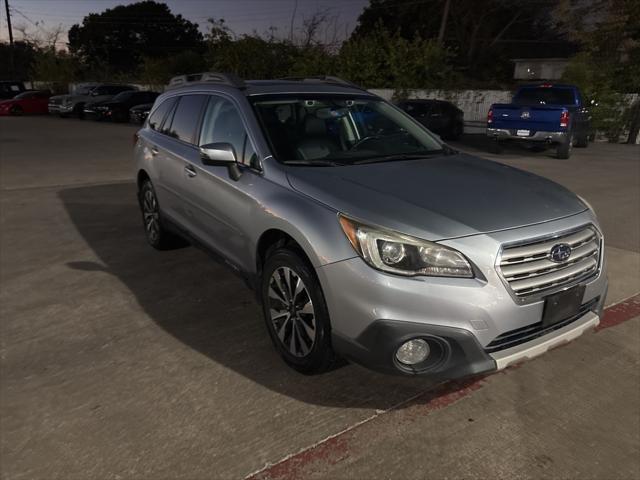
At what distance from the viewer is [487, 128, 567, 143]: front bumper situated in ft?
40.8

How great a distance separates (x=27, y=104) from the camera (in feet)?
89.6

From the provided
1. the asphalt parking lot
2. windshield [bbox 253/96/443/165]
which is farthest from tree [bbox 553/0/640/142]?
windshield [bbox 253/96/443/165]

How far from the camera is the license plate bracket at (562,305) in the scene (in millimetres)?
2506

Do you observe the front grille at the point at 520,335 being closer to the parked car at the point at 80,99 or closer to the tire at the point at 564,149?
the tire at the point at 564,149

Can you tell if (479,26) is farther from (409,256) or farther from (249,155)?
(409,256)

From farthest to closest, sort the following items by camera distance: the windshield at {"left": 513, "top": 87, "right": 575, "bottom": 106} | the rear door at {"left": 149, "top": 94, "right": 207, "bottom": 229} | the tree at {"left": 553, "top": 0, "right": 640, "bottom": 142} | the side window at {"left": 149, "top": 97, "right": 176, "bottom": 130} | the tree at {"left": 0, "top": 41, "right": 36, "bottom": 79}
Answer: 1. the tree at {"left": 0, "top": 41, "right": 36, "bottom": 79}
2. the tree at {"left": 553, "top": 0, "right": 640, "bottom": 142}
3. the windshield at {"left": 513, "top": 87, "right": 575, "bottom": 106}
4. the side window at {"left": 149, "top": 97, "right": 176, "bottom": 130}
5. the rear door at {"left": 149, "top": 94, "right": 207, "bottom": 229}

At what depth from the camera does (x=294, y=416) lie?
2.66 metres

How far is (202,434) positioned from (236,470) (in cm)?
32

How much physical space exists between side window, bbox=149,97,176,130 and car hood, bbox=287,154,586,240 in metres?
2.35

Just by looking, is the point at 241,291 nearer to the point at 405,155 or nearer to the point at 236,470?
the point at 405,155

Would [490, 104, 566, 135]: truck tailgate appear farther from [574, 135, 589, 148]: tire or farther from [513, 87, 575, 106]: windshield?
[574, 135, 589, 148]: tire

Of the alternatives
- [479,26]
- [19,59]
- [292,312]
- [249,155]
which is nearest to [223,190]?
[249,155]

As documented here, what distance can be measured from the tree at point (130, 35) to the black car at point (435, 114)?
171ft

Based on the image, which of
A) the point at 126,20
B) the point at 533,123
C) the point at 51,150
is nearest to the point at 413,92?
the point at 533,123
